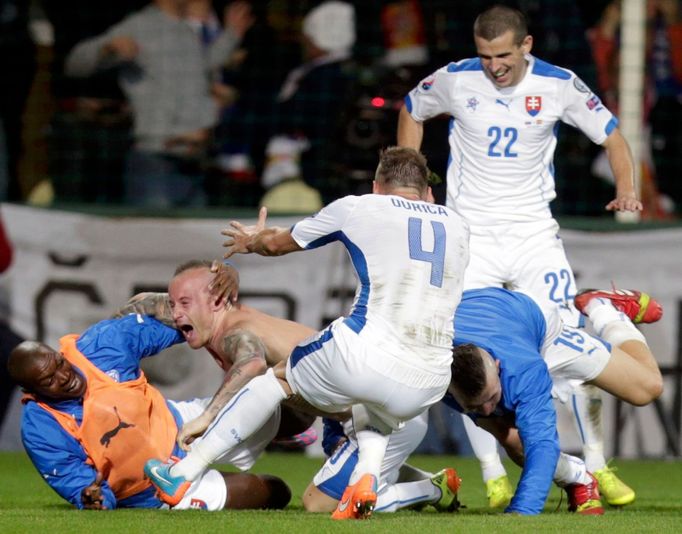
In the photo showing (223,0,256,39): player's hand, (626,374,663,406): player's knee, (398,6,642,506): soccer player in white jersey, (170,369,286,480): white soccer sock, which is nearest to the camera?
(170,369,286,480): white soccer sock

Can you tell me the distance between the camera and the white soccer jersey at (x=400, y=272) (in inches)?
230

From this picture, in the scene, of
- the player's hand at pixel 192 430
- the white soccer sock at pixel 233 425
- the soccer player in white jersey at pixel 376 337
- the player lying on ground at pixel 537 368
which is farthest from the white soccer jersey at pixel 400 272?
the player's hand at pixel 192 430

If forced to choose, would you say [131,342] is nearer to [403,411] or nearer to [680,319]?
[403,411]

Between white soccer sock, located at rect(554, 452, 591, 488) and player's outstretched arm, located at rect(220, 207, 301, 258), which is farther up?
player's outstretched arm, located at rect(220, 207, 301, 258)

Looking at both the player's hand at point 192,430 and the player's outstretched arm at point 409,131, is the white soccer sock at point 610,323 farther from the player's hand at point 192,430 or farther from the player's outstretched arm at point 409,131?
the player's hand at point 192,430

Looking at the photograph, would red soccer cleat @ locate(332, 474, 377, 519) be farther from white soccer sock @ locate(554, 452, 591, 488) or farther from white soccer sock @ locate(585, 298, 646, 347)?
white soccer sock @ locate(585, 298, 646, 347)

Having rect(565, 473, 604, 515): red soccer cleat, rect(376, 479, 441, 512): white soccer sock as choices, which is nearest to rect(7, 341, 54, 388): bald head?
rect(376, 479, 441, 512): white soccer sock

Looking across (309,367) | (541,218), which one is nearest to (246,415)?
(309,367)

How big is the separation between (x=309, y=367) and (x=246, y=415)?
0.33 meters

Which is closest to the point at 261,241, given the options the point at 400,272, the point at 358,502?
the point at 400,272

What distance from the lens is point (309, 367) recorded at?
596 centimetres

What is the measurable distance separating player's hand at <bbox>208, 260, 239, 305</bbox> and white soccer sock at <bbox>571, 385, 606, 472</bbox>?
76.9 inches

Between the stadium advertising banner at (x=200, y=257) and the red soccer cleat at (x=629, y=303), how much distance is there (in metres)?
2.11

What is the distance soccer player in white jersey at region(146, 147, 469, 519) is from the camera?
230 inches
